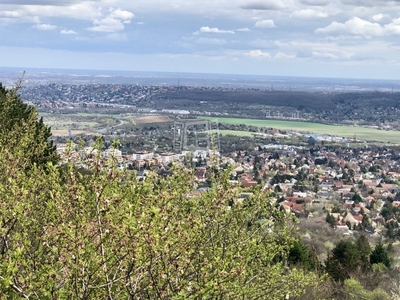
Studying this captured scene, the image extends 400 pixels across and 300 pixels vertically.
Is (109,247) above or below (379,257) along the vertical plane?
above

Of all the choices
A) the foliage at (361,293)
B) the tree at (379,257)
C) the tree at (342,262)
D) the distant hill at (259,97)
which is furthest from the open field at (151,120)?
the foliage at (361,293)

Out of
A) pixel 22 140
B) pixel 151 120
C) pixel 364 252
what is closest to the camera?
pixel 22 140

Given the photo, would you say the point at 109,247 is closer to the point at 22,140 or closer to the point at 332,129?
the point at 22,140

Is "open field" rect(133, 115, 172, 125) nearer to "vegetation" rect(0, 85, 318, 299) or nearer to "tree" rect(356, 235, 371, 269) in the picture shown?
"tree" rect(356, 235, 371, 269)

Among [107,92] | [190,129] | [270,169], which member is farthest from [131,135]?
[107,92]

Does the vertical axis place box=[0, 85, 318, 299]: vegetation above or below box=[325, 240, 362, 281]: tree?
above

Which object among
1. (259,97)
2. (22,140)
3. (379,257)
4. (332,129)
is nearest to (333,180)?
(332,129)

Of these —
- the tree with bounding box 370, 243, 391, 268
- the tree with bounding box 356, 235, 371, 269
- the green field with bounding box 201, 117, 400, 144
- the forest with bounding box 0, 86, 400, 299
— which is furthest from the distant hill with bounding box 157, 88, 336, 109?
the forest with bounding box 0, 86, 400, 299

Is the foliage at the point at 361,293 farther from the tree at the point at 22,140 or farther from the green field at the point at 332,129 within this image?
the green field at the point at 332,129
